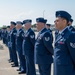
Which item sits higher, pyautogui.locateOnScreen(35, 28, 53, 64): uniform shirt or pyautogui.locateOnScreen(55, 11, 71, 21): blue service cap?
pyautogui.locateOnScreen(55, 11, 71, 21): blue service cap

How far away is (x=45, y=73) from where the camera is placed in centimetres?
577

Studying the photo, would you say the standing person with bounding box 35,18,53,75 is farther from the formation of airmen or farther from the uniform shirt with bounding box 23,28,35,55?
the uniform shirt with bounding box 23,28,35,55

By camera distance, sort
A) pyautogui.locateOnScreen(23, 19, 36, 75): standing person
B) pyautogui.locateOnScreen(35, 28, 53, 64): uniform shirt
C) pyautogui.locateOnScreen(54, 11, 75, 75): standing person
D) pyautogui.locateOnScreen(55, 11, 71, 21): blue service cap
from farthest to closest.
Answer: pyautogui.locateOnScreen(23, 19, 36, 75): standing person → pyautogui.locateOnScreen(35, 28, 53, 64): uniform shirt → pyautogui.locateOnScreen(55, 11, 71, 21): blue service cap → pyautogui.locateOnScreen(54, 11, 75, 75): standing person

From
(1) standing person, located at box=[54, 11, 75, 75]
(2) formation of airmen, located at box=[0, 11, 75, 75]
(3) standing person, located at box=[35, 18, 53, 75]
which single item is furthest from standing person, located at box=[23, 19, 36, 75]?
(1) standing person, located at box=[54, 11, 75, 75]

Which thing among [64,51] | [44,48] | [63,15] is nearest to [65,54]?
[64,51]

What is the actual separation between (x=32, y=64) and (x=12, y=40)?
289 cm

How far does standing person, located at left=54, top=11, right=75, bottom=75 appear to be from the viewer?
151 inches

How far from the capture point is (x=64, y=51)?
388 centimetres

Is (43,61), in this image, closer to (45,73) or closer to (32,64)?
(45,73)

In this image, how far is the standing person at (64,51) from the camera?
383 centimetres

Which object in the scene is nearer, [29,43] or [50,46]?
[50,46]

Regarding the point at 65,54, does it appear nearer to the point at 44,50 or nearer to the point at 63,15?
the point at 63,15

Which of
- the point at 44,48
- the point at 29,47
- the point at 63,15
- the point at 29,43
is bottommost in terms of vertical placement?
the point at 29,47

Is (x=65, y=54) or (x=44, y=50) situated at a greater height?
(x=65, y=54)
